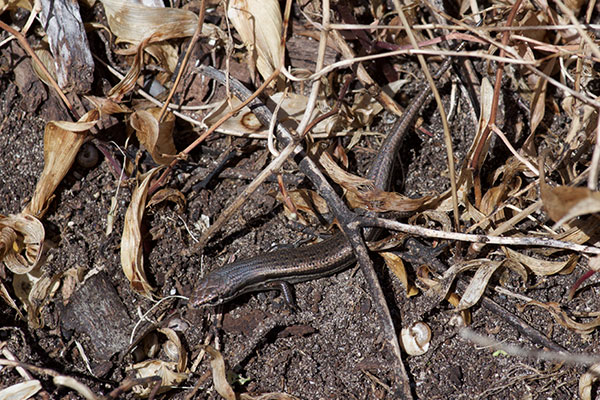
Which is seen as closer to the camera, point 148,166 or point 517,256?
point 517,256

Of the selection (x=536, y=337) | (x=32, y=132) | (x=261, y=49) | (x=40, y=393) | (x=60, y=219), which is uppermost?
(x=261, y=49)

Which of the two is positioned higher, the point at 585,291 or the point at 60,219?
the point at 60,219

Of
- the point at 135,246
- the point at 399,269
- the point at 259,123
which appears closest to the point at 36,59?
the point at 135,246

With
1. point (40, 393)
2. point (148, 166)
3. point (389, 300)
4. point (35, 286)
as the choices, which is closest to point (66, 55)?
point (148, 166)

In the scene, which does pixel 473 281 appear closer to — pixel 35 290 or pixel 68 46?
pixel 35 290

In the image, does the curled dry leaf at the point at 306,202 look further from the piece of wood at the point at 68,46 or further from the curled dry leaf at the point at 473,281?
the piece of wood at the point at 68,46

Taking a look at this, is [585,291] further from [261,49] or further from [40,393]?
[40,393]

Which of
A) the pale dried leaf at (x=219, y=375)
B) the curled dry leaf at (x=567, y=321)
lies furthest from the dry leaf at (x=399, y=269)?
the pale dried leaf at (x=219, y=375)
